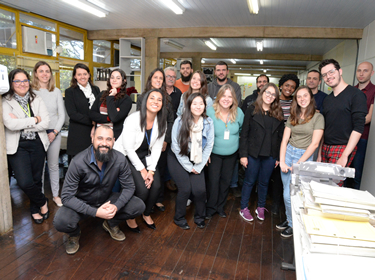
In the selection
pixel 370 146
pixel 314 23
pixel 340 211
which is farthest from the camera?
pixel 314 23

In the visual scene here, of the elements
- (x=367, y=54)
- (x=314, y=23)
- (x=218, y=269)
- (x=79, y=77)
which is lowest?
(x=218, y=269)

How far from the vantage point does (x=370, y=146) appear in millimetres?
2631

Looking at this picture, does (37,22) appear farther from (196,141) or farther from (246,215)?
(246,215)

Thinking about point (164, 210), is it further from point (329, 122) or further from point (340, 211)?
point (340, 211)

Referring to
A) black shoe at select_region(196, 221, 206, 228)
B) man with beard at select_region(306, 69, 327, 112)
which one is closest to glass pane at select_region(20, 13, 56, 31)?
black shoe at select_region(196, 221, 206, 228)

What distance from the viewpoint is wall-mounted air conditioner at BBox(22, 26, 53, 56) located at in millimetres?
5773

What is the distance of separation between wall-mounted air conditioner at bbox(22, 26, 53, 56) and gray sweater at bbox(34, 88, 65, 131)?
3718mm

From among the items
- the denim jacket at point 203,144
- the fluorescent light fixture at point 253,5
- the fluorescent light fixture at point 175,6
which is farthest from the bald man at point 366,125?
the fluorescent light fixture at point 175,6

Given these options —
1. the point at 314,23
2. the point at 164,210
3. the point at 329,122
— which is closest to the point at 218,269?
the point at 164,210

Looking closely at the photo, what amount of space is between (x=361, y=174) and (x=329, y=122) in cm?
92

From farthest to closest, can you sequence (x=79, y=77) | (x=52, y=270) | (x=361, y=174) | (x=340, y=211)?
(x=79, y=77), (x=361, y=174), (x=52, y=270), (x=340, y=211)

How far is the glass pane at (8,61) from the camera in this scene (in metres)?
5.37

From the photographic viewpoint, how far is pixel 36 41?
19.8 ft

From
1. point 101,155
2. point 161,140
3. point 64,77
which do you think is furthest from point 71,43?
point 101,155
